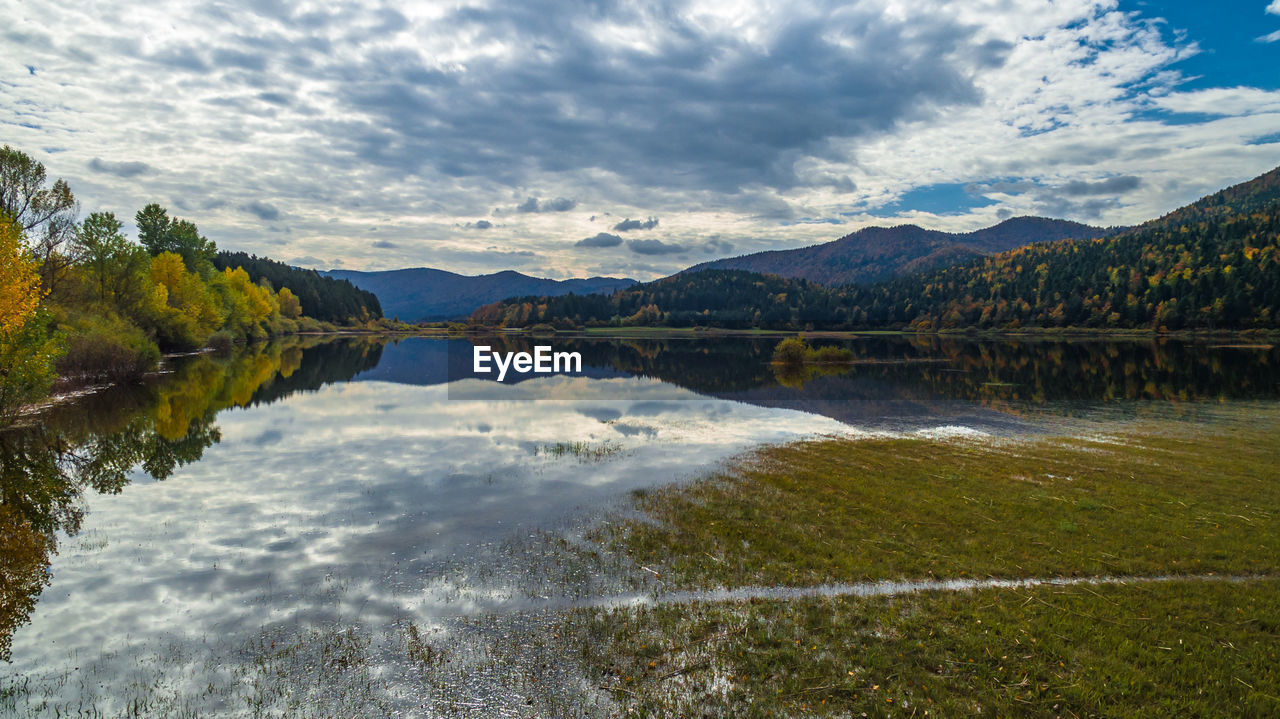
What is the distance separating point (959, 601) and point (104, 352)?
6336 centimetres

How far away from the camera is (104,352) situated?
48844 millimetres

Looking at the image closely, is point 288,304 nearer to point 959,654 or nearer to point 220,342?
point 220,342

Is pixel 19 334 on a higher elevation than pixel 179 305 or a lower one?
lower

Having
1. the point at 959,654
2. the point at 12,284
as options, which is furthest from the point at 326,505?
the point at 12,284

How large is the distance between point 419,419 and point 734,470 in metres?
22.5

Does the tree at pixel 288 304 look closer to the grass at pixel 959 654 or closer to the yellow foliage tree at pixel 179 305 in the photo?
the yellow foliage tree at pixel 179 305

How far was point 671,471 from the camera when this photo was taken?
23875mm

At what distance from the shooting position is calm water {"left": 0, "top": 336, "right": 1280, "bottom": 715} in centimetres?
1033

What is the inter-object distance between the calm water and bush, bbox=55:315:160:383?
4.80m

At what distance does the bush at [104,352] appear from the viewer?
46281 mm

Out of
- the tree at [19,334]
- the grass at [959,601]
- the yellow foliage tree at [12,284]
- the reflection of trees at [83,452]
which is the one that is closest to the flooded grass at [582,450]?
the grass at [959,601]

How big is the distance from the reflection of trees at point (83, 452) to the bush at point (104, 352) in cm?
291

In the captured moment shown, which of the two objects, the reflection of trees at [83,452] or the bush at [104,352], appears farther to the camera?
the bush at [104,352]

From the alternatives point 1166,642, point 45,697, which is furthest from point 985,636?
point 45,697
